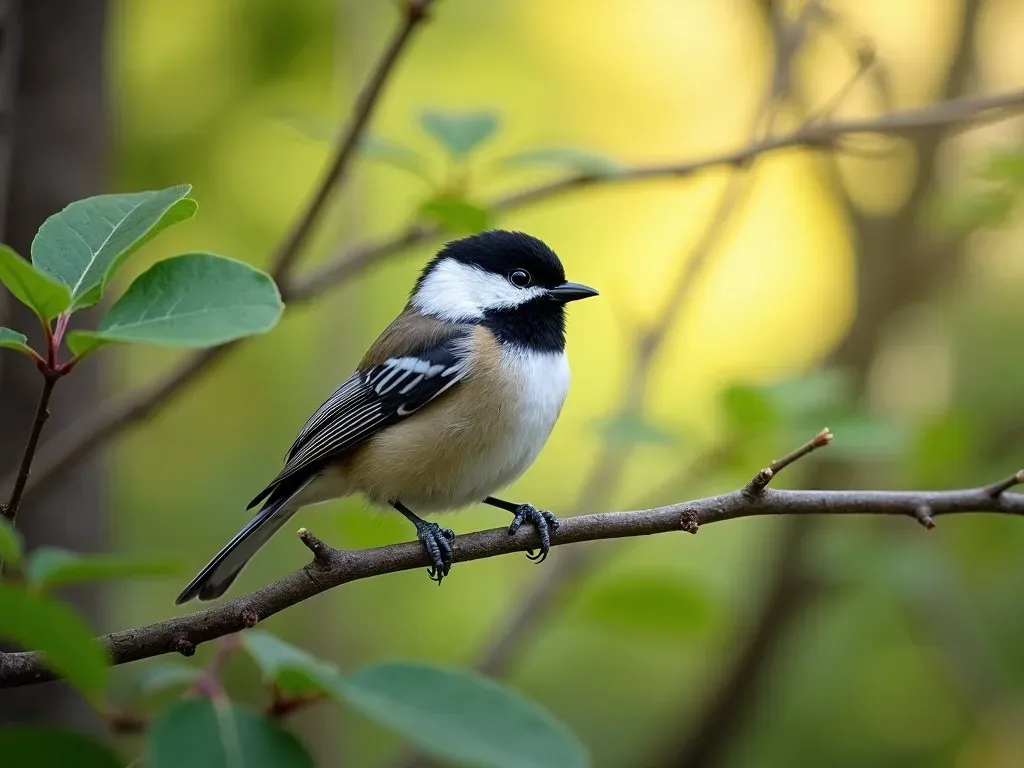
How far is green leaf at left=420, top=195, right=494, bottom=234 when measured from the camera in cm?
232

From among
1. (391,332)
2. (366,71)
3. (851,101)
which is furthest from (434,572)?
(851,101)

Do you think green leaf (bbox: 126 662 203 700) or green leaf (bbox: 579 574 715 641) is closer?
green leaf (bbox: 126 662 203 700)

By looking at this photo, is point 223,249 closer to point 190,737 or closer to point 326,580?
point 326,580

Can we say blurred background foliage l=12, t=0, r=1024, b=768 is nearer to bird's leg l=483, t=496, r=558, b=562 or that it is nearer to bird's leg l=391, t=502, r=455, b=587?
bird's leg l=391, t=502, r=455, b=587

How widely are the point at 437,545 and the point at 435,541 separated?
3.0 inches

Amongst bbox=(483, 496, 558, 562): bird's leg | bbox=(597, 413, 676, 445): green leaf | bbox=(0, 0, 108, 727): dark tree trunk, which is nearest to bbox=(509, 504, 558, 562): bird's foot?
bbox=(483, 496, 558, 562): bird's leg

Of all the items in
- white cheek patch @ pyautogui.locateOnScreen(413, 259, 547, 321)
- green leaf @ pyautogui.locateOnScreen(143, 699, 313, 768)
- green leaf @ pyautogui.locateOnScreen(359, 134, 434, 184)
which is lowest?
green leaf @ pyautogui.locateOnScreen(143, 699, 313, 768)

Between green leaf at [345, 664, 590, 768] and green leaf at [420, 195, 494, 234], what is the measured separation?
4.08 ft

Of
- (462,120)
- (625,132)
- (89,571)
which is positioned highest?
(625,132)

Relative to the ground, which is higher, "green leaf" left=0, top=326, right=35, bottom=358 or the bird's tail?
"green leaf" left=0, top=326, right=35, bottom=358

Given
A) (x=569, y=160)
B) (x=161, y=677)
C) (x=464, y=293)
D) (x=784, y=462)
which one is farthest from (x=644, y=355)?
(x=161, y=677)

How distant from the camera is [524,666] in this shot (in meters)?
4.57

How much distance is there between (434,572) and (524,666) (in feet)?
7.75

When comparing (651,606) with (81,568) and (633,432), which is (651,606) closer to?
(633,432)
